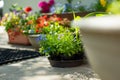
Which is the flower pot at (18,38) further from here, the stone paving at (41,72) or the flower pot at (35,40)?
the stone paving at (41,72)

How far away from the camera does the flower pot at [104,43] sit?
138 cm

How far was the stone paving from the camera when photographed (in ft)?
12.4

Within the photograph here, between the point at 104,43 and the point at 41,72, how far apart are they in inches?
108

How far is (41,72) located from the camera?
4.15m

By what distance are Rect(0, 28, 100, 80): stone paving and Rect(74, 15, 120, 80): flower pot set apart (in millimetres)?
1825

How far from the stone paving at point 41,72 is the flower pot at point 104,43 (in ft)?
5.99

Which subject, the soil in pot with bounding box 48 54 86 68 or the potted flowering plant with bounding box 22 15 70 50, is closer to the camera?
the soil in pot with bounding box 48 54 86 68

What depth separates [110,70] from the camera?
1525 mm

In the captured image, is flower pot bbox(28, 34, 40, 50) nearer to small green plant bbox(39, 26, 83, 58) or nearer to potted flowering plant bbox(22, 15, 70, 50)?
potted flowering plant bbox(22, 15, 70, 50)

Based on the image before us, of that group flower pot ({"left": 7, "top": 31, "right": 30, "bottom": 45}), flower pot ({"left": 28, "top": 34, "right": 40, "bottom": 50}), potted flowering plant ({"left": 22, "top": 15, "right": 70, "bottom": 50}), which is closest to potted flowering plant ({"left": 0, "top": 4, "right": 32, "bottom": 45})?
flower pot ({"left": 7, "top": 31, "right": 30, "bottom": 45})

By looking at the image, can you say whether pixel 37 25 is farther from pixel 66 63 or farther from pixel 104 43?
pixel 104 43

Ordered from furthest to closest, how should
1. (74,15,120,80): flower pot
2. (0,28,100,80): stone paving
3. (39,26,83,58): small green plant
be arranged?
(39,26,83,58): small green plant
(0,28,100,80): stone paving
(74,15,120,80): flower pot

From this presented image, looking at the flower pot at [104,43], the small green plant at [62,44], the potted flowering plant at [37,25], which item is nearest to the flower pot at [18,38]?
the potted flowering plant at [37,25]

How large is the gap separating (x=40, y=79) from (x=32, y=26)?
3.15 metres
